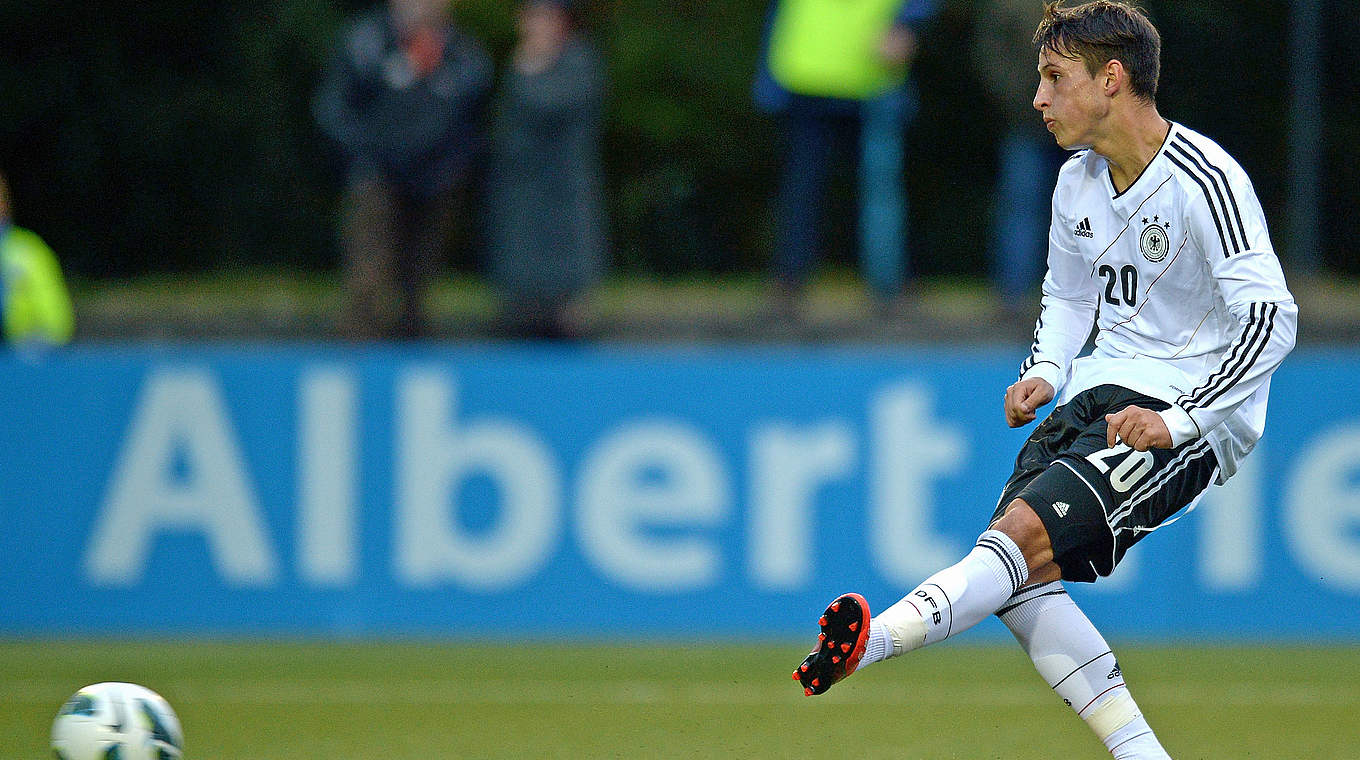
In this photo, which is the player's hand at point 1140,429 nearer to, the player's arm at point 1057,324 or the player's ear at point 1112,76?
the player's arm at point 1057,324

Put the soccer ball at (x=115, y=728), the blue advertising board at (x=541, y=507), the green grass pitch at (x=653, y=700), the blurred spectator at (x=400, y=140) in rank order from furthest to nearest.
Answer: the blurred spectator at (x=400, y=140)
the blue advertising board at (x=541, y=507)
the green grass pitch at (x=653, y=700)
the soccer ball at (x=115, y=728)

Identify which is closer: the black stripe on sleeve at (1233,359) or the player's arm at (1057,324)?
the black stripe on sleeve at (1233,359)

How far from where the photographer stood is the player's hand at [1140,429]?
4.44m

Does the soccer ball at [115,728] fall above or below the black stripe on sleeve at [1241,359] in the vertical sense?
above

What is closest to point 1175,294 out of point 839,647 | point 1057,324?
point 1057,324

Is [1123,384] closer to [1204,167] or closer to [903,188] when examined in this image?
[1204,167]

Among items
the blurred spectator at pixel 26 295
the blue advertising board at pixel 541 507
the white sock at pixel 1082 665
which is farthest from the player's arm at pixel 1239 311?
the blurred spectator at pixel 26 295

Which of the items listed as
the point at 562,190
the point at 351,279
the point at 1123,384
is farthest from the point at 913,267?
the point at 1123,384

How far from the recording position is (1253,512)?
916 centimetres

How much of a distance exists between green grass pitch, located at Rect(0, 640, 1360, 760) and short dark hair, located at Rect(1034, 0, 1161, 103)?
2491 mm

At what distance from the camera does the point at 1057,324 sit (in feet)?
16.5

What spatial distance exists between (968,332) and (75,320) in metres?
5.44

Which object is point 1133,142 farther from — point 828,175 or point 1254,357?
point 828,175

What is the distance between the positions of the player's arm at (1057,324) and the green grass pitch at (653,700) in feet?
5.69
